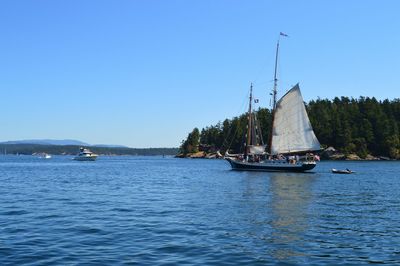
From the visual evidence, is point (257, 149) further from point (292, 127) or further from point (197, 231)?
point (197, 231)

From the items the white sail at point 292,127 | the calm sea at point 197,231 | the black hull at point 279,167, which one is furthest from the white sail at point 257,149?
the calm sea at point 197,231

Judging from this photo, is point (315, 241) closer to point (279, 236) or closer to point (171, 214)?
point (279, 236)

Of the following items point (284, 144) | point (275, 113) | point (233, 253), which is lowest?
point (233, 253)

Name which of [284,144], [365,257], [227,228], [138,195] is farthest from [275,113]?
[365,257]

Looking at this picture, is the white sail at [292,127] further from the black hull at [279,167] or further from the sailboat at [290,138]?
the black hull at [279,167]

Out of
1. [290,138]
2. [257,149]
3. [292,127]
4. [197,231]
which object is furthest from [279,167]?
[197,231]

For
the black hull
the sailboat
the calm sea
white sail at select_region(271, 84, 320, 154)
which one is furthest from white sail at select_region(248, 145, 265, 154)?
the calm sea

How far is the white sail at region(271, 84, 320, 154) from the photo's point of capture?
96.3 metres

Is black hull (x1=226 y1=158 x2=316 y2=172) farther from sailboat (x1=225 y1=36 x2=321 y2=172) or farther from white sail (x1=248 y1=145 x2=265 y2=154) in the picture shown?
white sail (x1=248 y1=145 x2=265 y2=154)

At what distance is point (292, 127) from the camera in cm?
9731

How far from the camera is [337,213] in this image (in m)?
37.2

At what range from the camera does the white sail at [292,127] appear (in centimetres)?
9631

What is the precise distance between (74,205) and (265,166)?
6479cm

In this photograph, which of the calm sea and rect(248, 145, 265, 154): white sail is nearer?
the calm sea
